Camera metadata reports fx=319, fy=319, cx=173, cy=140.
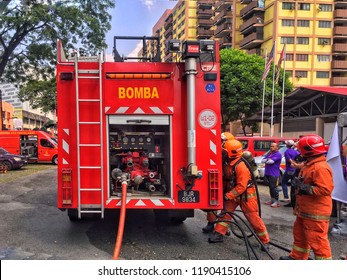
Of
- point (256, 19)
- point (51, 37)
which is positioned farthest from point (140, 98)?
point (256, 19)

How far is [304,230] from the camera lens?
3.72 meters

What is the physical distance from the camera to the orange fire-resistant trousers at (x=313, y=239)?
3.51 m

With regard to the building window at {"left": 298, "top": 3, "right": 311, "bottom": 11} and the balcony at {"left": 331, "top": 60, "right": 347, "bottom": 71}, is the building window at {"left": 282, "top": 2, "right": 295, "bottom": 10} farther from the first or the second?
the balcony at {"left": 331, "top": 60, "right": 347, "bottom": 71}

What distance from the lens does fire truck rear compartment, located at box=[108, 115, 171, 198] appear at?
4520mm

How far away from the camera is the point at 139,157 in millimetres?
4766

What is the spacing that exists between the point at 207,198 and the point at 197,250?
0.82 m

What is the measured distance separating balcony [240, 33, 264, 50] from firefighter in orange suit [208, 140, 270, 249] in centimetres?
4939

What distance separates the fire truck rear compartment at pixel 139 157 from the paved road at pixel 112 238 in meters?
0.81

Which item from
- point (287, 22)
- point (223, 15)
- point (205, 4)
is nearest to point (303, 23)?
point (287, 22)

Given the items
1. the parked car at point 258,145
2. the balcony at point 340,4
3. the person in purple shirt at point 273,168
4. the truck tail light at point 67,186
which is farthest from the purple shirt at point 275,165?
the balcony at point 340,4

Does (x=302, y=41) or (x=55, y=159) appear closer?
(x=55, y=159)

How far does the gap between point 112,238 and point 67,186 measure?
1283 mm

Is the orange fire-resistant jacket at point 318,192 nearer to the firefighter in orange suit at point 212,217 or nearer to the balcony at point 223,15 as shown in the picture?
the firefighter in orange suit at point 212,217

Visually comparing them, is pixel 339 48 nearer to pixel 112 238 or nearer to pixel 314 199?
pixel 314 199
